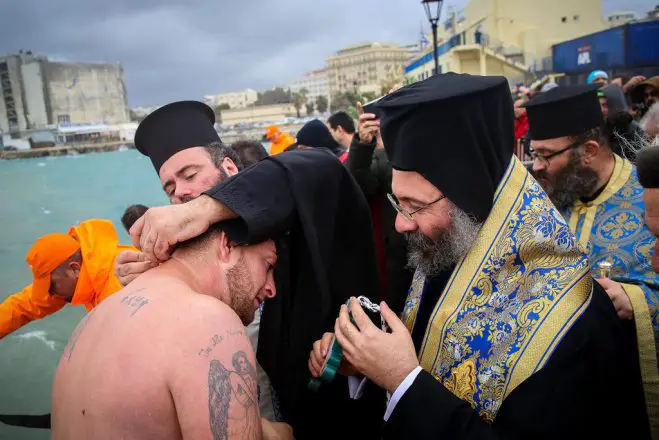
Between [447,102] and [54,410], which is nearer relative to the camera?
[54,410]

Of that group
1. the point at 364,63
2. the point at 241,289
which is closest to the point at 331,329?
the point at 241,289

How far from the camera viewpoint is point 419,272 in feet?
7.39

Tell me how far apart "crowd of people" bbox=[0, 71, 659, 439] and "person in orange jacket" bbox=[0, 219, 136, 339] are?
126 cm

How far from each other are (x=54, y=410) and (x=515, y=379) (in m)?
1.60

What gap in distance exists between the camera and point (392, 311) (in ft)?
6.47

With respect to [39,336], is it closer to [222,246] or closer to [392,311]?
[222,246]

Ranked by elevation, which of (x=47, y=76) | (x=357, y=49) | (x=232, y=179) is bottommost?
(x=232, y=179)

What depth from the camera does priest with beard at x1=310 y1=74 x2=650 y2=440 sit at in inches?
60.8

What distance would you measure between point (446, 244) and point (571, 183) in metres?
1.72

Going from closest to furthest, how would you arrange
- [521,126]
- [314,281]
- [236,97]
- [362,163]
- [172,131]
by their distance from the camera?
1. [314,281]
2. [172,131]
3. [362,163]
4. [521,126]
5. [236,97]

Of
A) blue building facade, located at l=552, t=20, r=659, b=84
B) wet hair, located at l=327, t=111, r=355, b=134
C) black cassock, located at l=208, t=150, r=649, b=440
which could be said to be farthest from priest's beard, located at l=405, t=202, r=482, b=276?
blue building facade, located at l=552, t=20, r=659, b=84

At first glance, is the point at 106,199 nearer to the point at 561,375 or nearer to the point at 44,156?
the point at 561,375

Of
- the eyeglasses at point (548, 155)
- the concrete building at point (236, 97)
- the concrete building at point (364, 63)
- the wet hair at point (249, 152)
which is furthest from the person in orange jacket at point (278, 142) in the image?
the concrete building at point (236, 97)

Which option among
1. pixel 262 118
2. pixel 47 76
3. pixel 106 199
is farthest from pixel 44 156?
pixel 106 199
